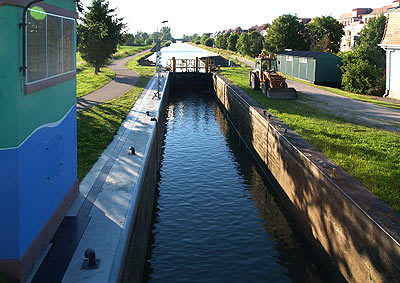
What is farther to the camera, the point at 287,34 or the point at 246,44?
the point at 246,44

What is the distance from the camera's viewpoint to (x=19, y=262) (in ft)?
23.9

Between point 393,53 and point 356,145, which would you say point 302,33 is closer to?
point 393,53

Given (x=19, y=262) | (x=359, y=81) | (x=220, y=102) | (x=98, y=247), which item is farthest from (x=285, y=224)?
(x=220, y=102)

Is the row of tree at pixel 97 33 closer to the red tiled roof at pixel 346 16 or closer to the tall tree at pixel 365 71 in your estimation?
the tall tree at pixel 365 71

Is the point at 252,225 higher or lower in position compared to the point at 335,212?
lower

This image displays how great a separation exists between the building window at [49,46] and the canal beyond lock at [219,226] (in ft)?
17.8

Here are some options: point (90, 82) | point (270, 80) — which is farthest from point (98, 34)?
point (270, 80)

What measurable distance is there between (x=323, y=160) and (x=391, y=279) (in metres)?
5.83

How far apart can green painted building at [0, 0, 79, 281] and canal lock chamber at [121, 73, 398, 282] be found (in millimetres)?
1834

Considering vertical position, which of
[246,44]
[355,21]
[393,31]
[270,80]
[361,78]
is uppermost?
[355,21]

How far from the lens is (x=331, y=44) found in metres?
57.3

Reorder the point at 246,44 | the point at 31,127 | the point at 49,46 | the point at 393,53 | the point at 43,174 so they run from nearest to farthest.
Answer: the point at 31,127 → the point at 43,174 → the point at 49,46 → the point at 393,53 → the point at 246,44

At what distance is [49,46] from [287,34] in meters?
51.6

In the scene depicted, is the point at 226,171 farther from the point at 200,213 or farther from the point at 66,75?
the point at 66,75
